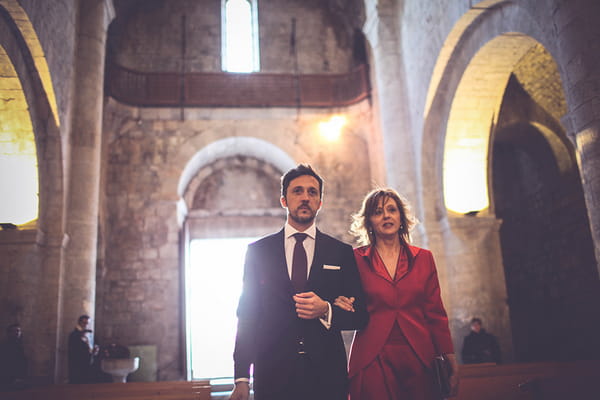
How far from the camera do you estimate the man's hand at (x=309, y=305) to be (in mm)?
2504

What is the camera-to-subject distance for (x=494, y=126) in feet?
29.3

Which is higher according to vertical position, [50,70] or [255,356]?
[50,70]

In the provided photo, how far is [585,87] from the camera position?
15.8 feet

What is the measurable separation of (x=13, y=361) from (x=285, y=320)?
6.38 metres

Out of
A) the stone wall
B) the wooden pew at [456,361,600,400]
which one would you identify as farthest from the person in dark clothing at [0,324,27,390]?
the stone wall

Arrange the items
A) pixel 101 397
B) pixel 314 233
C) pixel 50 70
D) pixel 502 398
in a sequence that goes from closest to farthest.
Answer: pixel 314 233, pixel 502 398, pixel 101 397, pixel 50 70

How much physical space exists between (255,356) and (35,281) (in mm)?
7020

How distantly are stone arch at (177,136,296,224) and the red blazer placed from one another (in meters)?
9.10

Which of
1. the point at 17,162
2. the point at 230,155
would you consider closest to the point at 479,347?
the point at 230,155

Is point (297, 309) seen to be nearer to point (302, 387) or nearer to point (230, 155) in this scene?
point (302, 387)

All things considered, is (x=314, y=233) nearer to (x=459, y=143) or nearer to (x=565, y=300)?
(x=459, y=143)

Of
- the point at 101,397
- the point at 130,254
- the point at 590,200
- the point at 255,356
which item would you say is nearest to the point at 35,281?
the point at 130,254

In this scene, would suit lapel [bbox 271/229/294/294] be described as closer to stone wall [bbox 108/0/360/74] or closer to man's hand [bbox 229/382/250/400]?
man's hand [bbox 229/382/250/400]

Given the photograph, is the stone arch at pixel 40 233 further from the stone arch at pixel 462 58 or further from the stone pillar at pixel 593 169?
the stone pillar at pixel 593 169
